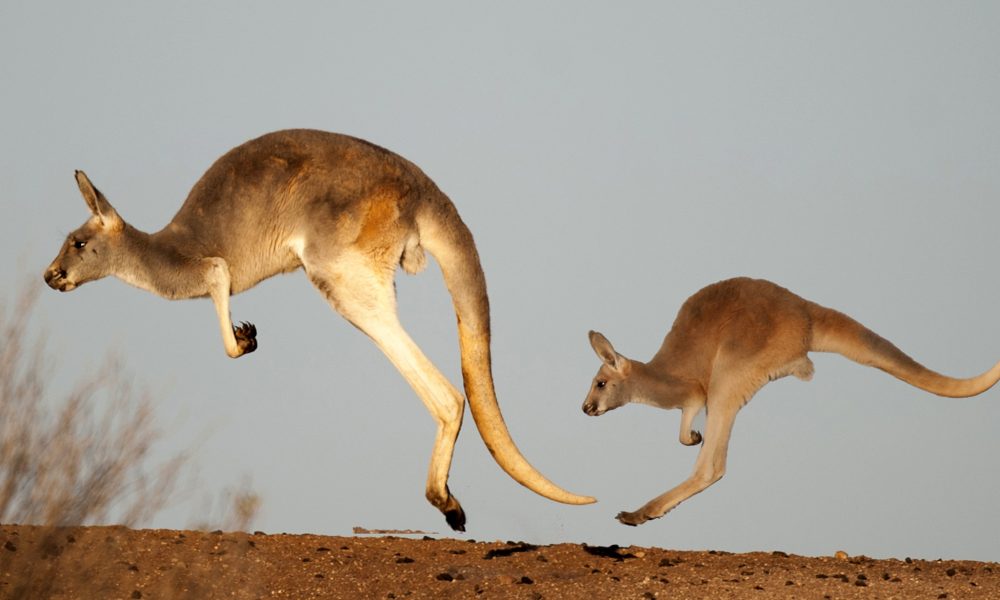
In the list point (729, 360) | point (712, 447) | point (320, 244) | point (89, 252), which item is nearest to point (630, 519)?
point (712, 447)

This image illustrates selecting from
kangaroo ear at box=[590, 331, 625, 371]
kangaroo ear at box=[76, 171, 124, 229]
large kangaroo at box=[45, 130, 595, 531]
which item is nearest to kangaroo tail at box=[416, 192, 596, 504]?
large kangaroo at box=[45, 130, 595, 531]

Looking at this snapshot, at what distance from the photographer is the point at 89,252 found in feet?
31.2

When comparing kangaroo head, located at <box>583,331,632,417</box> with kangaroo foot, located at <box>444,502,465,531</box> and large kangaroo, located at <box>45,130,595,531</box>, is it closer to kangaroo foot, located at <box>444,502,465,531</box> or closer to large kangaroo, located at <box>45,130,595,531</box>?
large kangaroo, located at <box>45,130,595,531</box>

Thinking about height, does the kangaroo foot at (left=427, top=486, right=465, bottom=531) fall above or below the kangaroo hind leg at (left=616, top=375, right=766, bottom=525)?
below

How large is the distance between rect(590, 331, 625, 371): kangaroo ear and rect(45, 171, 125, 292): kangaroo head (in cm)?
465

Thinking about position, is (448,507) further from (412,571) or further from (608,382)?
(608,382)

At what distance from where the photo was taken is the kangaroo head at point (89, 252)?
951cm

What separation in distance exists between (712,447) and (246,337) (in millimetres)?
4369

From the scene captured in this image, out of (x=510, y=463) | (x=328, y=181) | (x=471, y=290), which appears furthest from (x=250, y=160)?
(x=510, y=463)

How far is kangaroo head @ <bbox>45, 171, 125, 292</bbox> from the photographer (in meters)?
9.51

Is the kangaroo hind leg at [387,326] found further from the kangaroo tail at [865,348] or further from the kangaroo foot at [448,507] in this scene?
the kangaroo tail at [865,348]

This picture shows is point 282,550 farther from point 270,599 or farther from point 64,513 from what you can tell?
point 64,513

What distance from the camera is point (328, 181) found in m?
9.39

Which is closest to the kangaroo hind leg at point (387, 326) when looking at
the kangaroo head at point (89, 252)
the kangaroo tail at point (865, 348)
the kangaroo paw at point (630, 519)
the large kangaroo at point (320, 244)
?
the large kangaroo at point (320, 244)
